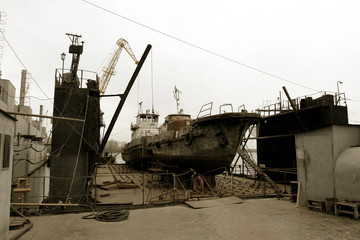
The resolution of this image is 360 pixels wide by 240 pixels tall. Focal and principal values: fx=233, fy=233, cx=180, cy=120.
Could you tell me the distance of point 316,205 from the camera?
7023 millimetres

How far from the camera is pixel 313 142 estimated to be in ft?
24.2

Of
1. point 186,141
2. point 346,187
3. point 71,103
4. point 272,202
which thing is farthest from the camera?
point 186,141

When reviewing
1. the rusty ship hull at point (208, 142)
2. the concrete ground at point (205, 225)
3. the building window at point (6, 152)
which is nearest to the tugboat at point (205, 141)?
the rusty ship hull at point (208, 142)

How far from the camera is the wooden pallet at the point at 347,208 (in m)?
5.84

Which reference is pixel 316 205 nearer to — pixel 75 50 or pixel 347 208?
pixel 347 208

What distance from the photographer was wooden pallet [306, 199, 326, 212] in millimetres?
6660

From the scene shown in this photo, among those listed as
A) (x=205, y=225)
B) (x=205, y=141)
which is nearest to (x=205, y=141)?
(x=205, y=141)

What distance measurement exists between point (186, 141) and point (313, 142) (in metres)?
6.41

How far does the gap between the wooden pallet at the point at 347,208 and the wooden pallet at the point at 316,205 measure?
1.41 feet

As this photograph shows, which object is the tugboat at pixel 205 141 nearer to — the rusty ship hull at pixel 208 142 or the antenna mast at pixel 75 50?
the rusty ship hull at pixel 208 142

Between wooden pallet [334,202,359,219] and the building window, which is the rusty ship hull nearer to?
wooden pallet [334,202,359,219]

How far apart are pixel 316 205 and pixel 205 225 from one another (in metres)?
3.77

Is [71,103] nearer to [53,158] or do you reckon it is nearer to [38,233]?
[53,158]

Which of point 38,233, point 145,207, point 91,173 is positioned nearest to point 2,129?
point 38,233
